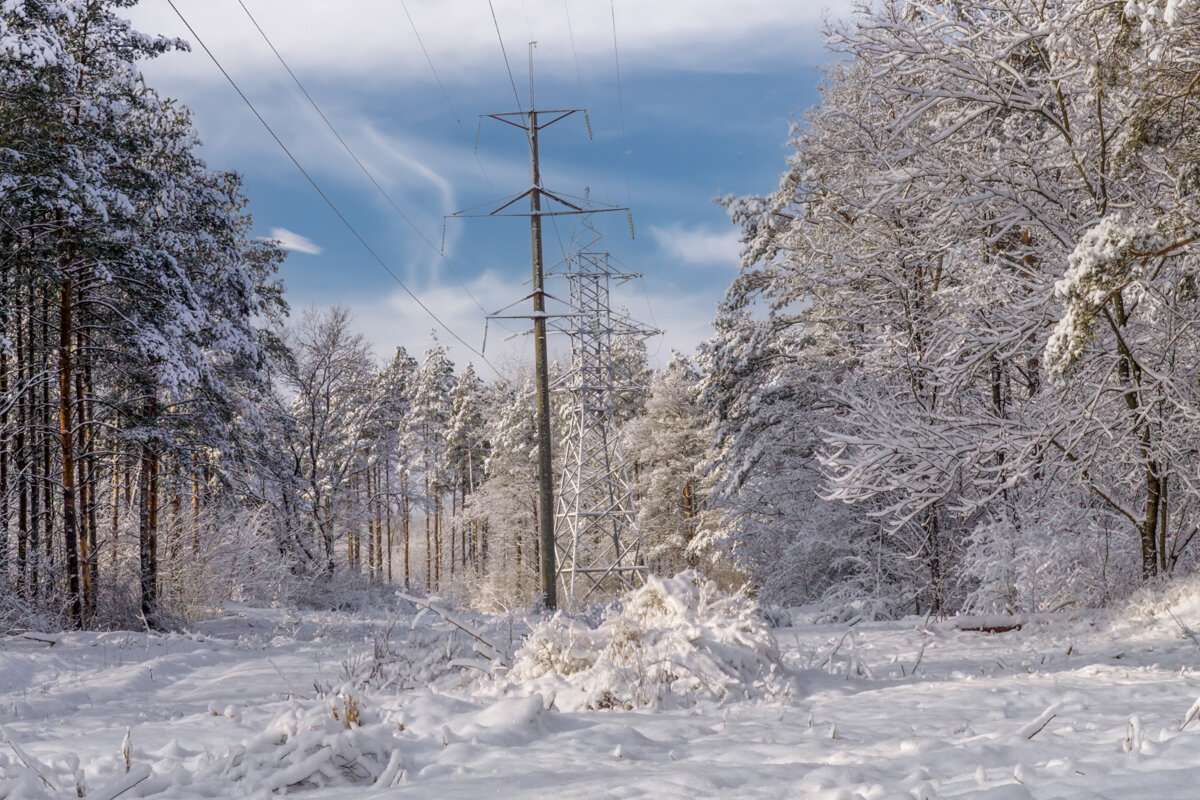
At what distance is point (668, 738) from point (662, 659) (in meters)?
1.16

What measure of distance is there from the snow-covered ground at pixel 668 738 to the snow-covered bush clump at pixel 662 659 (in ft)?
0.54

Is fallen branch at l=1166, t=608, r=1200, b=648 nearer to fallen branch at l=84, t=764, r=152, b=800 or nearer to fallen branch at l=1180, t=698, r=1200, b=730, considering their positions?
fallen branch at l=1180, t=698, r=1200, b=730

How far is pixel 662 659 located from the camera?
16.4 ft

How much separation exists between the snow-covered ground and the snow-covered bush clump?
163 mm

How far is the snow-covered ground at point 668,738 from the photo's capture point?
2.88 meters

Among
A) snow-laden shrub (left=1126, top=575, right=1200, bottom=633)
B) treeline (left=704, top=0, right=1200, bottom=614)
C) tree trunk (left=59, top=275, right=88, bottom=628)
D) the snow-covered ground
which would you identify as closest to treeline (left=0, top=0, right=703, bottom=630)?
tree trunk (left=59, top=275, right=88, bottom=628)

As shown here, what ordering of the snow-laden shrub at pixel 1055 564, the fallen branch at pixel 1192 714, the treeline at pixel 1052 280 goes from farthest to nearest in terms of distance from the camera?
the snow-laden shrub at pixel 1055 564 → the treeline at pixel 1052 280 → the fallen branch at pixel 1192 714

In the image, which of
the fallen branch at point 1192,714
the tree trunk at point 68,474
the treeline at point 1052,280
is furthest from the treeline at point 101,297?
the fallen branch at point 1192,714

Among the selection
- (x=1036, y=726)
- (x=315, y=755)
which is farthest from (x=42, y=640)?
(x=1036, y=726)

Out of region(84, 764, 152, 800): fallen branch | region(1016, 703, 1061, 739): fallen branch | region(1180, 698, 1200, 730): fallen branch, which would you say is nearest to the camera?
region(84, 764, 152, 800): fallen branch

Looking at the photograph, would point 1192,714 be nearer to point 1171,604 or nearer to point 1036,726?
point 1036,726

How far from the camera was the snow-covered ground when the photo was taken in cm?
288

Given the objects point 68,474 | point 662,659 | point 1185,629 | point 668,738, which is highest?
point 68,474

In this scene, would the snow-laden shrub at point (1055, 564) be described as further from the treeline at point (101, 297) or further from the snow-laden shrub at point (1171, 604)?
the treeline at point (101, 297)
